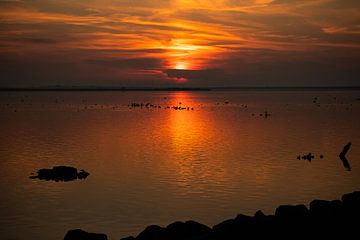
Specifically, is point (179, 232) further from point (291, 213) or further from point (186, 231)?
point (291, 213)

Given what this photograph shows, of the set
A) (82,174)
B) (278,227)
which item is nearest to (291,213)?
(278,227)

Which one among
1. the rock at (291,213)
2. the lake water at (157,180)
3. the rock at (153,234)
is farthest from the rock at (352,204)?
the rock at (153,234)

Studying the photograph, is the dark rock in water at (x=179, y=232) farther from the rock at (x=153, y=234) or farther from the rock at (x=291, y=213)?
the rock at (x=291, y=213)

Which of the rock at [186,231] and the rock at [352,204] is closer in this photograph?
the rock at [186,231]

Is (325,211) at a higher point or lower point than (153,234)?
higher

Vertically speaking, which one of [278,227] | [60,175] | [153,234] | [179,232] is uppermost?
[278,227]

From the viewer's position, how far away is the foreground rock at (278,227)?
16.0 metres

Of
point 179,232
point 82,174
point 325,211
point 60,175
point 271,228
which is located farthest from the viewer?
point 82,174

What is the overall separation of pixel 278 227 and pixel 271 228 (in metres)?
0.35

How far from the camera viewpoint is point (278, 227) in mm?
16594

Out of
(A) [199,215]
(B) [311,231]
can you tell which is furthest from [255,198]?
(B) [311,231]

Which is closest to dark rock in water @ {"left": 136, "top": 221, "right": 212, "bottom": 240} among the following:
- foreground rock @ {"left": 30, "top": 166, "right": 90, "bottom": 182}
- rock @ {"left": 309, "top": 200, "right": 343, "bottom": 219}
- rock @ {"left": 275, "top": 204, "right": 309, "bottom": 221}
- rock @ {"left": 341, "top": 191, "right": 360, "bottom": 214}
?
rock @ {"left": 275, "top": 204, "right": 309, "bottom": 221}

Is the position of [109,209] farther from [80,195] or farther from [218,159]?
[218,159]

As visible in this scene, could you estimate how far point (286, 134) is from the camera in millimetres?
57062
